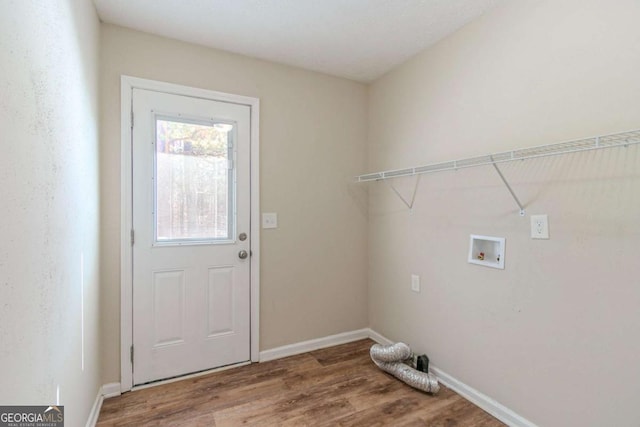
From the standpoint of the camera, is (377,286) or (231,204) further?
(377,286)

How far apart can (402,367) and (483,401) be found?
52 centimetres

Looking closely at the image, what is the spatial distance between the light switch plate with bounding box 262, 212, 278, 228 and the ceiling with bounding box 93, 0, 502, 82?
1.26m

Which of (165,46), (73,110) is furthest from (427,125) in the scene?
(73,110)

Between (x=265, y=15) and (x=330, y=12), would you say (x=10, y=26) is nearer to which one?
(x=265, y=15)

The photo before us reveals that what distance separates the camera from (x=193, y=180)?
7.41ft

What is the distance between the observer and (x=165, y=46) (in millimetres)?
2166

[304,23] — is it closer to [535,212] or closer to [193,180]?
[193,180]

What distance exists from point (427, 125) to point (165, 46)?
1982 millimetres

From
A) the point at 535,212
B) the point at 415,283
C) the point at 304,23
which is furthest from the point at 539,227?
the point at 304,23

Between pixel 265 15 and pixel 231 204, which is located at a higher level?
pixel 265 15

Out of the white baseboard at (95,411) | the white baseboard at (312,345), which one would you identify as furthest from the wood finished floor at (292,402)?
the white baseboard at (312,345)

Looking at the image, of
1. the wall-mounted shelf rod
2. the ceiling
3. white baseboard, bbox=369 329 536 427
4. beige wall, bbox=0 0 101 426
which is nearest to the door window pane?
beige wall, bbox=0 0 101 426

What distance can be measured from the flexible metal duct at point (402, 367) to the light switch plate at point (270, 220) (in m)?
1.25

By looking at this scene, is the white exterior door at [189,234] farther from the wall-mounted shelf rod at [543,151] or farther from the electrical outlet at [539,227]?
the electrical outlet at [539,227]
